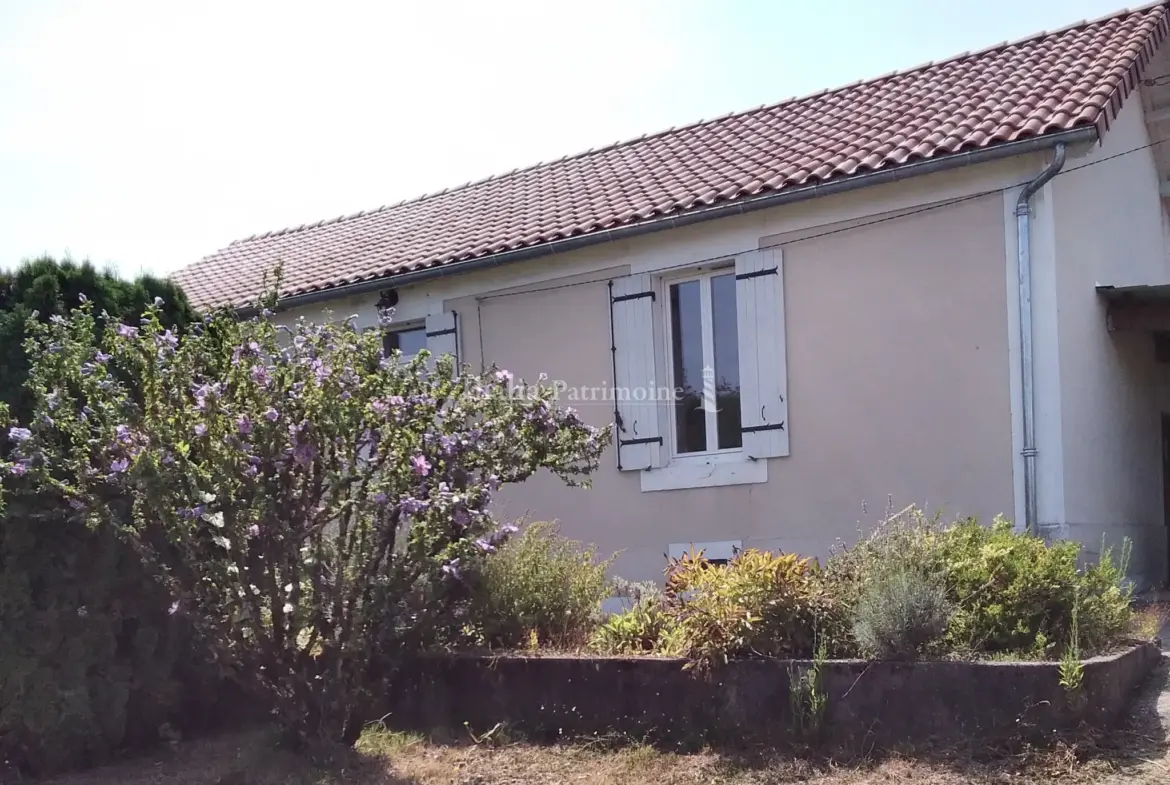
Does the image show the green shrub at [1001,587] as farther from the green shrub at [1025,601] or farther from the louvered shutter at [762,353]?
the louvered shutter at [762,353]

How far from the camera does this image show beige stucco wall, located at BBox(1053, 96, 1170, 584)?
23.0ft

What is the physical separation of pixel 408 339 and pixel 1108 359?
5925mm

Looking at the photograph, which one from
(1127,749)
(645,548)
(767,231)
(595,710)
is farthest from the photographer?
(645,548)

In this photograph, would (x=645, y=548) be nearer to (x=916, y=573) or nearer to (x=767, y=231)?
(x=767, y=231)

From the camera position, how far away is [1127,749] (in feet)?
13.7

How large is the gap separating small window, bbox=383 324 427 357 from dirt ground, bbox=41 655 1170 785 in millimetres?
5121

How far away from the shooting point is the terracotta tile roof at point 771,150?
747cm

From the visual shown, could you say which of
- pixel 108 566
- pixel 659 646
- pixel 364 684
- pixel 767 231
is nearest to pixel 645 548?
pixel 767 231

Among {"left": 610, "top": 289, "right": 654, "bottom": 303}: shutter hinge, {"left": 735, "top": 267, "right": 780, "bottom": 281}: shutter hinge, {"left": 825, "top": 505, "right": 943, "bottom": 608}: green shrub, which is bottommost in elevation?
{"left": 825, "top": 505, "right": 943, "bottom": 608}: green shrub

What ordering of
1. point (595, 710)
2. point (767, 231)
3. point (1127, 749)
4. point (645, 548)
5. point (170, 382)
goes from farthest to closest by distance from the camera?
point (645, 548)
point (767, 231)
point (595, 710)
point (170, 382)
point (1127, 749)

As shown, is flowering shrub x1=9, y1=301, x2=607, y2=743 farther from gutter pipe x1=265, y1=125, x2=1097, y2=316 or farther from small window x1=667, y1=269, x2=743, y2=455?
small window x1=667, y1=269, x2=743, y2=455

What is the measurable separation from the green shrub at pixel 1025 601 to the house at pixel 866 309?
6.74 feet

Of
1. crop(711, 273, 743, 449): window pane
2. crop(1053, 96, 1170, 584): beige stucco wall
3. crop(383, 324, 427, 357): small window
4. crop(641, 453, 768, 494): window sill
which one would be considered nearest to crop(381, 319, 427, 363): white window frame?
crop(383, 324, 427, 357): small window

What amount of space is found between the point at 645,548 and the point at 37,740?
4625 millimetres
